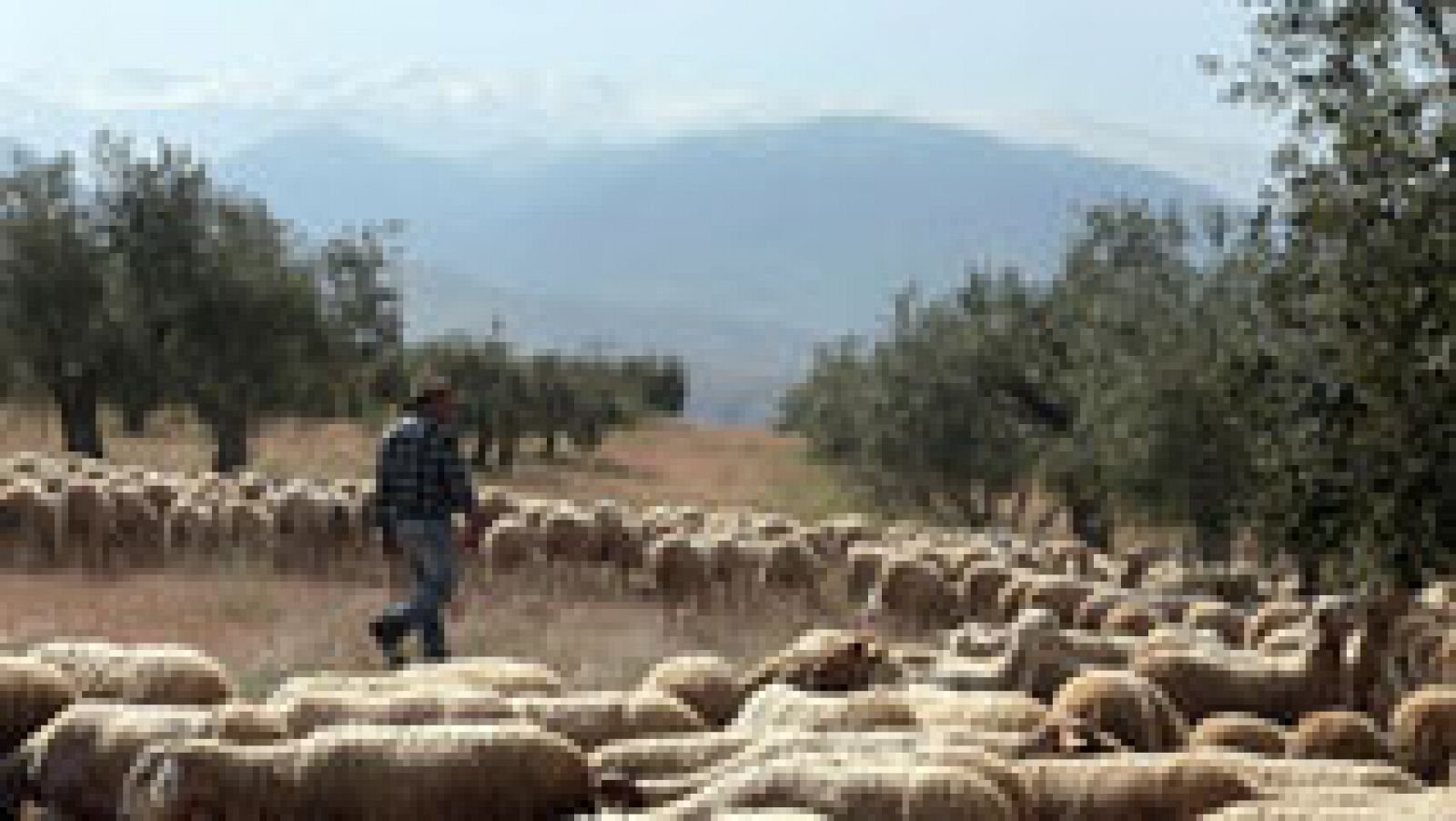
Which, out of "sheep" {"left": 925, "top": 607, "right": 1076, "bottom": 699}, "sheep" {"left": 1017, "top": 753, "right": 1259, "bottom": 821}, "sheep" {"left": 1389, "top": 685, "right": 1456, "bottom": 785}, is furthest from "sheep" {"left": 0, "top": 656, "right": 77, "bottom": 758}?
"sheep" {"left": 1389, "top": 685, "right": 1456, "bottom": 785}

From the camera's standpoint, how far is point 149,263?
176ft

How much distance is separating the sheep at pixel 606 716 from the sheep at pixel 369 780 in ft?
3.31

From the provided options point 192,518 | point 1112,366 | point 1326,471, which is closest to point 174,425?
point 1112,366

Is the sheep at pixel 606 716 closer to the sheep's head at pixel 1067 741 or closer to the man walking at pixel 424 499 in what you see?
the sheep's head at pixel 1067 741

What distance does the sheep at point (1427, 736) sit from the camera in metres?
12.6

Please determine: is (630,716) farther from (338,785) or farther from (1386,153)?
(1386,153)

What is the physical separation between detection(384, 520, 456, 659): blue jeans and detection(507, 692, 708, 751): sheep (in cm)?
538

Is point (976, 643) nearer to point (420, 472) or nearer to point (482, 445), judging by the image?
point (420, 472)

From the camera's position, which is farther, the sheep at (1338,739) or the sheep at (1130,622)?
the sheep at (1130,622)

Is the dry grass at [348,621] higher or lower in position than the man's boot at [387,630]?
lower

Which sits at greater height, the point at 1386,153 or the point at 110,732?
the point at 1386,153

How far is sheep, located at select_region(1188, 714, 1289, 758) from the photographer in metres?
11.5

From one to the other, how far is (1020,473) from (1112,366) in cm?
795

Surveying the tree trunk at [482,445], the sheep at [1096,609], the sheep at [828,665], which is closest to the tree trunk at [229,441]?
the tree trunk at [482,445]
